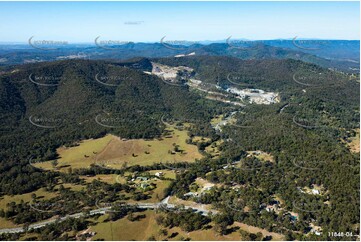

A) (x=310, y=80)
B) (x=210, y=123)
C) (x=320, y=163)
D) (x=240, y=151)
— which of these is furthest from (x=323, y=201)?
(x=310, y=80)

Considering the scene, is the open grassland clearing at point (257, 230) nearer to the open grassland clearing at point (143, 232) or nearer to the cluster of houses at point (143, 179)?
the open grassland clearing at point (143, 232)

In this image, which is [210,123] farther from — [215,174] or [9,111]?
[9,111]

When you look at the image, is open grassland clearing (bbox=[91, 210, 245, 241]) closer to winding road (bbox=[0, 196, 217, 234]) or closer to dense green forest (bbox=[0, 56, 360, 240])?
dense green forest (bbox=[0, 56, 360, 240])

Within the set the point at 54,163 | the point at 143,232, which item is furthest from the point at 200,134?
the point at 143,232

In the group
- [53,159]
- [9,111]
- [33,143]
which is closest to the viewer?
[53,159]

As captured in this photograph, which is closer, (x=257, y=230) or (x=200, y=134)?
(x=257, y=230)

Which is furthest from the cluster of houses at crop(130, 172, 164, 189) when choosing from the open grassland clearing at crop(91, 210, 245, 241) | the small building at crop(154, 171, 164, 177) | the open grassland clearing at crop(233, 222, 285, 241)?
the open grassland clearing at crop(233, 222, 285, 241)

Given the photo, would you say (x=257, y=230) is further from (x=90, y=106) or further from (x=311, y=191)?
(x=90, y=106)

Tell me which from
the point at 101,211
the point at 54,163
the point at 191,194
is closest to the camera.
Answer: the point at 101,211

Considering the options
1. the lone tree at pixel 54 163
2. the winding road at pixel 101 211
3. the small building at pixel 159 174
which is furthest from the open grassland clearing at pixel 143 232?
the lone tree at pixel 54 163

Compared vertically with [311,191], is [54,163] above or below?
above

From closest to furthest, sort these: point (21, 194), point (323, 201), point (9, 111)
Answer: point (323, 201)
point (21, 194)
point (9, 111)
